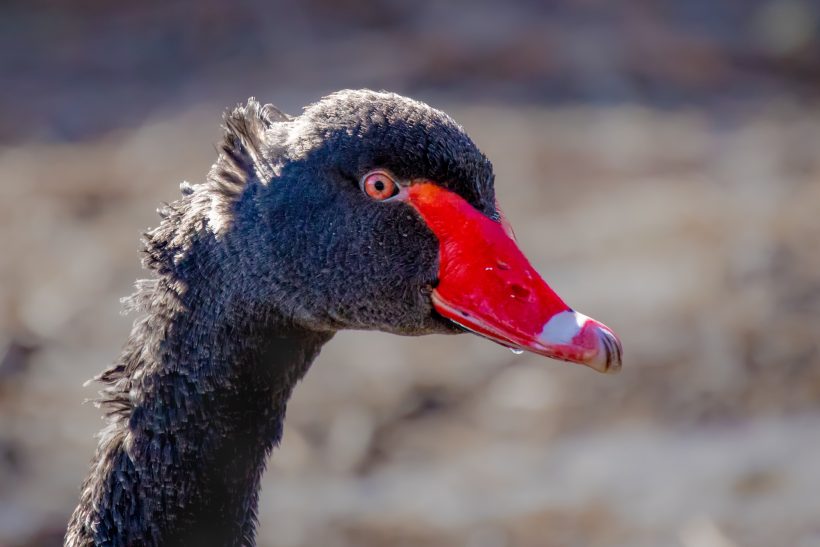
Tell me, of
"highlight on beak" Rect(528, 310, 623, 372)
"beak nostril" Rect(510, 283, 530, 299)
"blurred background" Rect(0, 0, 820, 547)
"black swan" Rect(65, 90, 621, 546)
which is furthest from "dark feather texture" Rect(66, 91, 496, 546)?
"blurred background" Rect(0, 0, 820, 547)

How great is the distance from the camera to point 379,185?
308cm

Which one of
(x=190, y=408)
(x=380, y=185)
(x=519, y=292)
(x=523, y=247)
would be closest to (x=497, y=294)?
(x=519, y=292)

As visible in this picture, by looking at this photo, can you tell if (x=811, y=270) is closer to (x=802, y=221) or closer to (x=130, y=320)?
(x=802, y=221)

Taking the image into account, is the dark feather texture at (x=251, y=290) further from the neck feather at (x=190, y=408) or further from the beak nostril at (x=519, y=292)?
→ the beak nostril at (x=519, y=292)

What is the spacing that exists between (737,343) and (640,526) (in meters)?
1.51

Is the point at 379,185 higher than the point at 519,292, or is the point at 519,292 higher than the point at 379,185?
the point at 379,185

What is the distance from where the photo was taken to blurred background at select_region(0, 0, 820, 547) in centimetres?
562

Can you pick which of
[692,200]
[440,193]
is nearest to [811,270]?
[692,200]

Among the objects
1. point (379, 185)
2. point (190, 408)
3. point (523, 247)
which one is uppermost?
point (523, 247)

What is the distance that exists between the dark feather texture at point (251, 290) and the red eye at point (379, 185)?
3 centimetres

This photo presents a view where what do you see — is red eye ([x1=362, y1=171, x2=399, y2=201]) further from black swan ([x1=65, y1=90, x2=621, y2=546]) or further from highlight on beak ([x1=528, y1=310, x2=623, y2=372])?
highlight on beak ([x1=528, y1=310, x2=623, y2=372])

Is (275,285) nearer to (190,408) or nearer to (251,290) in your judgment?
(251,290)

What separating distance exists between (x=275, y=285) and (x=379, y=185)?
391 mm

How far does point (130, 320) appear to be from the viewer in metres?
6.88
